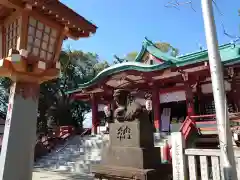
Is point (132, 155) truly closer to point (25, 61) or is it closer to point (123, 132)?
point (123, 132)

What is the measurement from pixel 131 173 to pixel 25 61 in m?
2.91

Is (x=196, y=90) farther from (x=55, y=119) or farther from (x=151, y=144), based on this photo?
(x=55, y=119)

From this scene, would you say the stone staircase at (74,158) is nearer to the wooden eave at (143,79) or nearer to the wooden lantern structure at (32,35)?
the wooden eave at (143,79)

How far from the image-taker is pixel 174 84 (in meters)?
15.6

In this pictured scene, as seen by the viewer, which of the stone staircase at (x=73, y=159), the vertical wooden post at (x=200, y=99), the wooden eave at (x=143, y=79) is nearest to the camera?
the stone staircase at (x=73, y=159)

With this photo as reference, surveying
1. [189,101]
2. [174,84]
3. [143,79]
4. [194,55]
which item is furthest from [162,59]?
[189,101]

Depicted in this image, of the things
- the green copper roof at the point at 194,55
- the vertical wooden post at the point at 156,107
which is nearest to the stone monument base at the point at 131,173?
the green copper roof at the point at 194,55

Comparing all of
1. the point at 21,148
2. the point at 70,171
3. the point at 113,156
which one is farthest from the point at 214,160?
the point at 70,171

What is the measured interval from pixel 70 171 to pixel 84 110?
59.7 ft

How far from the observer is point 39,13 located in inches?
186

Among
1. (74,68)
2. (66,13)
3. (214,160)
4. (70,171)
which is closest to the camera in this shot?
(214,160)

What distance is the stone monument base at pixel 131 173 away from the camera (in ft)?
12.5

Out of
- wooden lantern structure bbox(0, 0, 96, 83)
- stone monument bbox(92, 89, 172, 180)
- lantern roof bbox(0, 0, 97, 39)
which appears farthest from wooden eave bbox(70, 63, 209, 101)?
stone monument bbox(92, 89, 172, 180)

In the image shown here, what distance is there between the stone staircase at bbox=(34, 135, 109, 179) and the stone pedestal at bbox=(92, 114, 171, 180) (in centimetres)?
632
